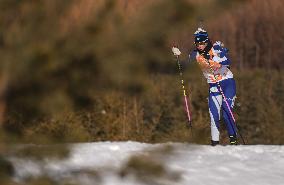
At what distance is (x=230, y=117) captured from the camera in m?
11.7

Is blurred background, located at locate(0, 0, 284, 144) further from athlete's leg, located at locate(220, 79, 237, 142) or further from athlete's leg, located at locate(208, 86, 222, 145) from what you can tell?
athlete's leg, located at locate(220, 79, 237, 142)

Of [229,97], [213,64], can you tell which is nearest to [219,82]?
[229,97]

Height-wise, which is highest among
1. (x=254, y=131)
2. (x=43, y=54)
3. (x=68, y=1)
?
(x=68, y=1)

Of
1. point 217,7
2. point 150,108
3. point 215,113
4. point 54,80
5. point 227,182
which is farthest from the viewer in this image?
point 150,108

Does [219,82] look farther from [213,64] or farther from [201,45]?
[201,45]

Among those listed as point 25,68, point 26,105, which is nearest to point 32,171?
point 26,105

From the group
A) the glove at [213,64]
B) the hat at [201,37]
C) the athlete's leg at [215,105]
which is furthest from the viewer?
the athlete's leg at [215,105]

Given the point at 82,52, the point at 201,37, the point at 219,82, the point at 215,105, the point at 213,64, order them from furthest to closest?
the point at 219,82 → the point at 215,105 → the point at 213,64 → the point at 201,37 → the point at 82,52

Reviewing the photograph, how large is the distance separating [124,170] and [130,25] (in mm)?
627

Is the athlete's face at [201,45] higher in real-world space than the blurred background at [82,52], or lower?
higher

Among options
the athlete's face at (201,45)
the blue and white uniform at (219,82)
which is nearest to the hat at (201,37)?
the athlete's face at (201,45)

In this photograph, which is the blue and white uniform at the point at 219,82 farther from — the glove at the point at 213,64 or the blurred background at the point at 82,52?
the blurred background at the point at 82,52

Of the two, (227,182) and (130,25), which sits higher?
(130,25)

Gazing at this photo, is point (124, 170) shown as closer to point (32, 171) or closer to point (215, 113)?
point (32, 171)
